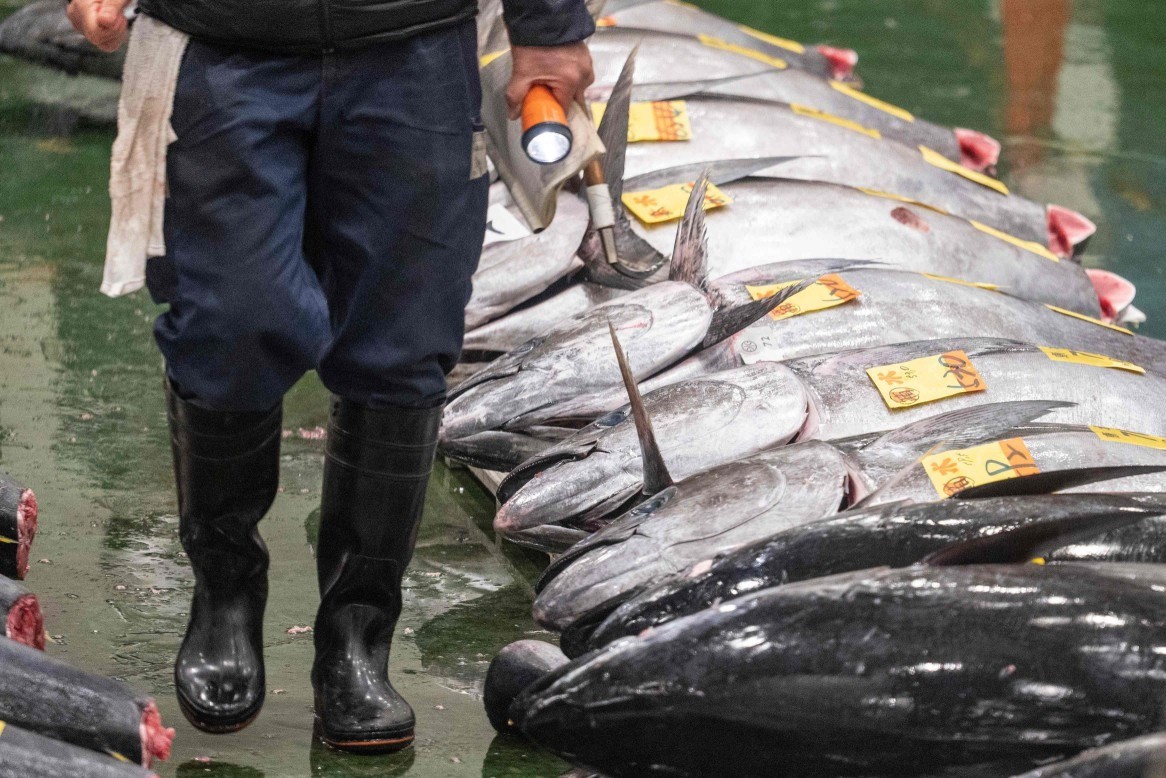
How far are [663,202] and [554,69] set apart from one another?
1.67 metres

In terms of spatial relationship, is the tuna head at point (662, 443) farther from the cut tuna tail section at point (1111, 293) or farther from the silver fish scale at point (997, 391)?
the cut tuna tail section at point (1111, 293)

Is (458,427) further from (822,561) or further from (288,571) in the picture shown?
(822,561)

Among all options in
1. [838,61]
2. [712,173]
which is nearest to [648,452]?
[712,173]

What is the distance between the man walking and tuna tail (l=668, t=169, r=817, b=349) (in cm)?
94

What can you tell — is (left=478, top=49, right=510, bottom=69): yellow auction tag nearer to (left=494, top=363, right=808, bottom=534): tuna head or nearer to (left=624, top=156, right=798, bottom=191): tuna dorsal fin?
(left=494, top=363, right=808, bottom=534): tuna head

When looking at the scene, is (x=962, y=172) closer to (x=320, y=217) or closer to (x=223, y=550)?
(x=320, y=217)

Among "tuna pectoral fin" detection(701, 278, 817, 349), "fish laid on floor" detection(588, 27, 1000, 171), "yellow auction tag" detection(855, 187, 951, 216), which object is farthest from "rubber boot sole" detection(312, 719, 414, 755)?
"fish laid on floor" detection(588, 27, 1000, 171)

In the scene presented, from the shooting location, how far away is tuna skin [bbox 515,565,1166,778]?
1.81 m

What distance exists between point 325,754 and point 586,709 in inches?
27.4

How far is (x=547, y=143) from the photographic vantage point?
7.55 feet

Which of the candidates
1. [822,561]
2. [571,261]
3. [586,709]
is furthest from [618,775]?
[571,261]

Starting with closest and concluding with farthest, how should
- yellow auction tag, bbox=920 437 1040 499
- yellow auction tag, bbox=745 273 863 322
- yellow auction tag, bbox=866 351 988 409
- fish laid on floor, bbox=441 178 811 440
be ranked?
1. yellow auction tag, bbox=920 437 1040 499
2. yellow auction tag, bbox=866 351 988 409
3. fish laid on floor, bbox=441 178 811 440
4. yellow auction tag, bbox=745 273 863 322

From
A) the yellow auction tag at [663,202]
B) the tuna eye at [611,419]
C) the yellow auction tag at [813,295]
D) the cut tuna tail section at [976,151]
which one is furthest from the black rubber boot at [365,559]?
the cut tuna tail section at [976,151]

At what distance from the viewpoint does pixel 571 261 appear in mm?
3766
